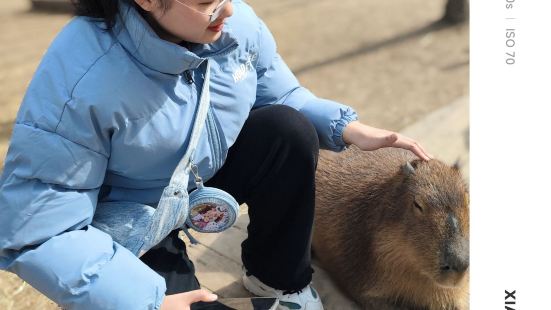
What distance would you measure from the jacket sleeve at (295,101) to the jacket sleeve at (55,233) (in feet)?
2.16

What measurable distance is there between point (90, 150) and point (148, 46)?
275mm

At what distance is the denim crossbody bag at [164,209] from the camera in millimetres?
1484

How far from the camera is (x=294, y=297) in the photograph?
191cm

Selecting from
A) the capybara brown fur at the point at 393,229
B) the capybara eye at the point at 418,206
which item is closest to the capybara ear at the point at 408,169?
the capybara brown fur at the point at 393,229

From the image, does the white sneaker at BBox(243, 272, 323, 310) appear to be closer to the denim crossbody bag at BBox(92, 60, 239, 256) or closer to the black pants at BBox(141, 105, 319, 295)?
the black pants at BBox(141, 105, 319, 295)

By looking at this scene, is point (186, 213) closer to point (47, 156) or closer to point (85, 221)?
point (85, 221)

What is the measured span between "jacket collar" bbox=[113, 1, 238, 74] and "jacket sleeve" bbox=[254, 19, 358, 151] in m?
0.42

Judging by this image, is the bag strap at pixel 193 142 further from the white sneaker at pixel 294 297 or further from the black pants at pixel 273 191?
the white sneaker at pixel 294 297

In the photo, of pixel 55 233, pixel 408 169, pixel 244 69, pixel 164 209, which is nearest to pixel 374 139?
pixel 408 169

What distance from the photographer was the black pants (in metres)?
1.75

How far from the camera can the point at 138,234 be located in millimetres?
1532

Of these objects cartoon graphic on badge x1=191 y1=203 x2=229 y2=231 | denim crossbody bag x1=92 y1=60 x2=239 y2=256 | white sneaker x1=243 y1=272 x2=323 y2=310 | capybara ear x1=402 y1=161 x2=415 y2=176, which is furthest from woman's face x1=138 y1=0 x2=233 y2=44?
white sneaker x1=243 y1=272 x2=323 y2=310

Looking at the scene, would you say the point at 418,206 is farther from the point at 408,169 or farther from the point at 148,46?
the point at 148,46

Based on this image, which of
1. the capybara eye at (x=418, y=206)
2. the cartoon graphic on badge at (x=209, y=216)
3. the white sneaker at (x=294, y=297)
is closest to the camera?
the cartoon graphic on badge at (x=209, y=216)
